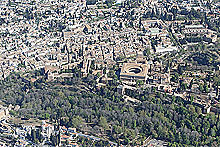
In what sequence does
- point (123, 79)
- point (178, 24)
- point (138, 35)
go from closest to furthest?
point (123, 79) → point (138, 35) → point (178, 24)

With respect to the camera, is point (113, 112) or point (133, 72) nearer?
point (113, 112)

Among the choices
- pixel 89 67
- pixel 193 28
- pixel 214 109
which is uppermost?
pixel 193 28

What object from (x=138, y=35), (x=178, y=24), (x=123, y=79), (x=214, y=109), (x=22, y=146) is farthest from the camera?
(x=178, y=24)

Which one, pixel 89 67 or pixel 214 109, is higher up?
pixel 89 67

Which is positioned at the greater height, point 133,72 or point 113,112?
point 133,72

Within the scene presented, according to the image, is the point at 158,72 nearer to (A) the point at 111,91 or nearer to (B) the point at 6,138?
(A) the point at 111,91

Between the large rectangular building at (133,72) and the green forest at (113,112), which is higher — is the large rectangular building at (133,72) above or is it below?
above

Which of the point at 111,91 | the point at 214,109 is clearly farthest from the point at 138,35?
the point at 214,109

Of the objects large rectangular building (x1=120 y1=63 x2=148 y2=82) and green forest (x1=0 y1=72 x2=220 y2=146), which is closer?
green forest (x1=0 y1=72 x2=220 y2=146)

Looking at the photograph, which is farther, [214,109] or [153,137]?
[214,109]

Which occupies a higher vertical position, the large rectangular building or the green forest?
the large rectangular building

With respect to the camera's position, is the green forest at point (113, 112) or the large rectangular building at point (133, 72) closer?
the green forest at point (113, 112)
